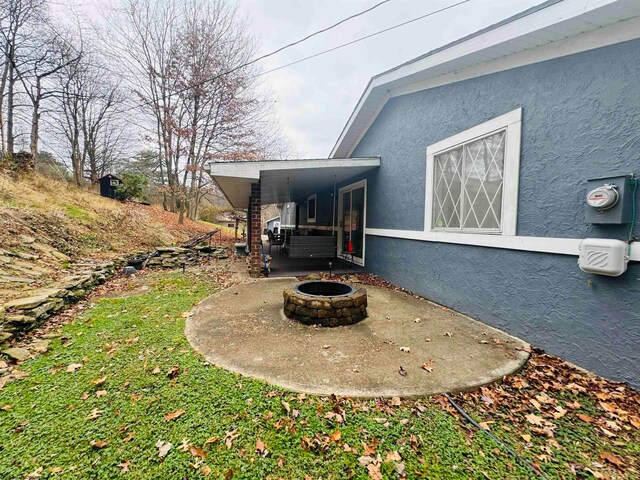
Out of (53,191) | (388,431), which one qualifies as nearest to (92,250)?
(53,191)

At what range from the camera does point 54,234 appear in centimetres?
715

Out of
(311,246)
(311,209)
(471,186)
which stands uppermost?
(311,209)

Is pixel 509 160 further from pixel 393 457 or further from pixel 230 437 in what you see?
pixel 230 437

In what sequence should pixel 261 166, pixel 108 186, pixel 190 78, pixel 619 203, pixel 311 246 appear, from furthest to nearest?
pixel 108 186, pixel 190 78, pixel 311 246, pixel 261 166, pixel 619 203

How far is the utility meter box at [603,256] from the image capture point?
2469 millimetres

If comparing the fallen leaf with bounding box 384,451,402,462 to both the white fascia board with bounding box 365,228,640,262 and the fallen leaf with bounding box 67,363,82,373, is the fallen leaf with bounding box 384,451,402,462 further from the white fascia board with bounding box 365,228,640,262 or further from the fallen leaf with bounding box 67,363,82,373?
the fallen leaf with bounding box 67,363,82,373

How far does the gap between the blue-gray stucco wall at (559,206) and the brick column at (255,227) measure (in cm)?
408

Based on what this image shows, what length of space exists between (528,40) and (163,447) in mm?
5433

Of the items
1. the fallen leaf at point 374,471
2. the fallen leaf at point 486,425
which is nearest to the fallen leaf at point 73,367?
the fallen leaf at point 374,471

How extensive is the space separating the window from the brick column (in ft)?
21.6

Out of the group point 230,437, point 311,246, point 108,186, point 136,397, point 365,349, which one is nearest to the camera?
point 230,437

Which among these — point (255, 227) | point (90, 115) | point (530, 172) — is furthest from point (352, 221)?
point (90, 115)

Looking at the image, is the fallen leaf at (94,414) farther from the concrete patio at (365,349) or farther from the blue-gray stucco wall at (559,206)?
the blue-gray stucco wall at (559,206)

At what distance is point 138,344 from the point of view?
11.0 feet
